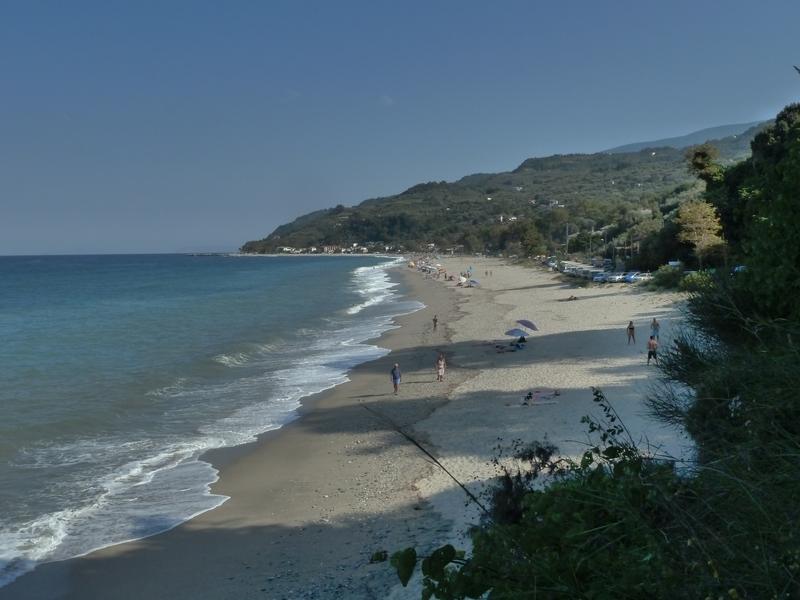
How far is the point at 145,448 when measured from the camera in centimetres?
1384

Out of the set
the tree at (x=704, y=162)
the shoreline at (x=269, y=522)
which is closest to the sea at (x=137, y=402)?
the shoreline at (x=269, y=522)

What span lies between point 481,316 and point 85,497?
2550 centimetres

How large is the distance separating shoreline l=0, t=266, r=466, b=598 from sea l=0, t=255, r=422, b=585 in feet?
1.35

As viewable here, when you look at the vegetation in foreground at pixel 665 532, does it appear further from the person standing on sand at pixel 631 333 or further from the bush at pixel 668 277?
the bush at pixel 668 277

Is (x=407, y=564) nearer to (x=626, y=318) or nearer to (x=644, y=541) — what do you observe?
(x=644, y=541)

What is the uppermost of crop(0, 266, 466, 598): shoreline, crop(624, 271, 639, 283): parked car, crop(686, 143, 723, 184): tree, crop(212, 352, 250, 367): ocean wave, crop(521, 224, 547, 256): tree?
crop(686, 143, 723, 184): tree

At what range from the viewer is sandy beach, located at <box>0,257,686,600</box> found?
8.20 meters

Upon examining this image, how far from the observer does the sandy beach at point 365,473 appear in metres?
8.20

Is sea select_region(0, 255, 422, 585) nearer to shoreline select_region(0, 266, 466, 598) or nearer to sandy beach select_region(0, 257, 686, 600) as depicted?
shoreline select_region(0, 266, 466, 598)

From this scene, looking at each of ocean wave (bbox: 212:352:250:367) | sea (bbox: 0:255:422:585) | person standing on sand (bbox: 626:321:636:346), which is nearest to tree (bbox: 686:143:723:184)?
sea (bbox: 0:255:422:585)

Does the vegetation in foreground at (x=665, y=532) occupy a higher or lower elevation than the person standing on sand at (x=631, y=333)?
higher

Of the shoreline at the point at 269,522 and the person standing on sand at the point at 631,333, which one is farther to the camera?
the person standing on sand at the point at 631,333

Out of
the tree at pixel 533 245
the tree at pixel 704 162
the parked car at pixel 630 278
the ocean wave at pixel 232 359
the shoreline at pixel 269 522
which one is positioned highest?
the tree at pixel 704 162

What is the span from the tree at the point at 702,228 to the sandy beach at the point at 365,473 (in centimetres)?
1187
